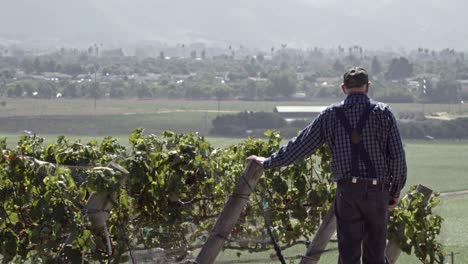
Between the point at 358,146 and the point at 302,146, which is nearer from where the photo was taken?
the point at 358,146

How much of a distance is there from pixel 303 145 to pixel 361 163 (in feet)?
1.13

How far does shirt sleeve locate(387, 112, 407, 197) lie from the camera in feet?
19.9

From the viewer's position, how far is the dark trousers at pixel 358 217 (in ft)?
19.7

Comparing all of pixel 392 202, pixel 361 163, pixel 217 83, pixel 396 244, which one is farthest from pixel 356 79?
pixel 217 83

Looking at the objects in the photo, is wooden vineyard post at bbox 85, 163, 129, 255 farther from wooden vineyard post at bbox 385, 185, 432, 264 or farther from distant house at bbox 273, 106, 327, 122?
distant house at bbox 273, 106, 327, 122

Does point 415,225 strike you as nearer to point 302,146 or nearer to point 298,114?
point 302,146

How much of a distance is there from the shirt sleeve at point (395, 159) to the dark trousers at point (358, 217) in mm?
90

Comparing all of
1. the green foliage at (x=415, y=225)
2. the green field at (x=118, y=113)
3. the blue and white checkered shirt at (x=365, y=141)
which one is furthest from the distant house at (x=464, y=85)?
the blue and white checkered shirt at (x=365, y=141)

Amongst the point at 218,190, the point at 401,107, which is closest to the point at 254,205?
the point at 218,190

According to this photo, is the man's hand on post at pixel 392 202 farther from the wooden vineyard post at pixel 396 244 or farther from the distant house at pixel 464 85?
the distant house at pixel 464 85

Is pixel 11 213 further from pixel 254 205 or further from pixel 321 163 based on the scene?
pixel 321 163

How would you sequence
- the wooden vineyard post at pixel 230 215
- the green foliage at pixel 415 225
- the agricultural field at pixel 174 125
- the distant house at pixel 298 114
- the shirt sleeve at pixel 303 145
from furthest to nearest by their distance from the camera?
the distant house at pixel 298 114
the agricultural field at pixel 174 125
the green foliage at pixel 415 225
the wooden vineyard post at pixel 230 215
the shirt sleeve at pixel 303 145

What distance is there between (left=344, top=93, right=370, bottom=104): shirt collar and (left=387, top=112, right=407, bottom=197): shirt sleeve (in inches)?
6.2

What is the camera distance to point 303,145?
618 centimetres
